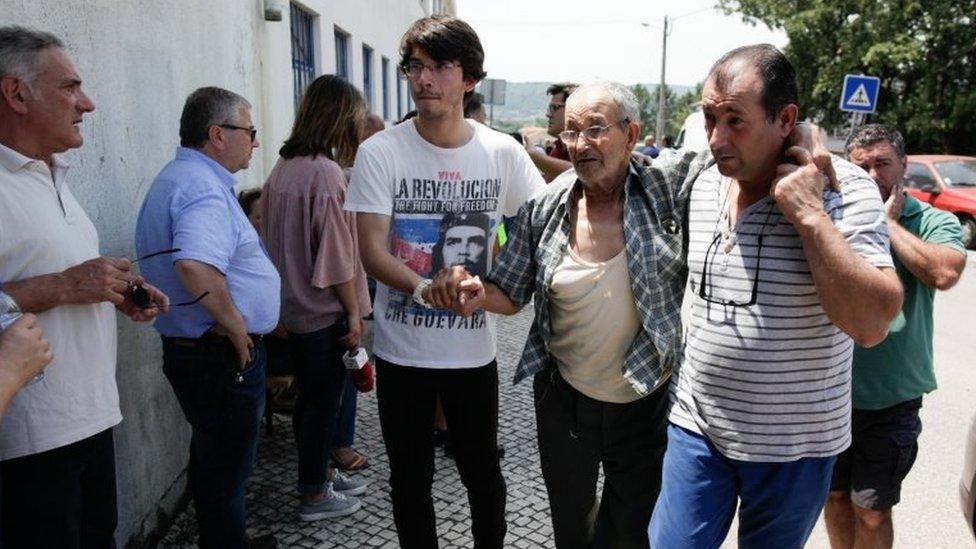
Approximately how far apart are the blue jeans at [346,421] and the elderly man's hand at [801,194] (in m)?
2.73

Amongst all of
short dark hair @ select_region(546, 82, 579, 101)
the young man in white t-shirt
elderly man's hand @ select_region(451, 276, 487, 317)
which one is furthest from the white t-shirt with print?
short dark hair @ select_region(546, 82, 579, 101)

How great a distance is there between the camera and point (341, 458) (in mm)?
4035

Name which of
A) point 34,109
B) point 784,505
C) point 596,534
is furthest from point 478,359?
point 34,109

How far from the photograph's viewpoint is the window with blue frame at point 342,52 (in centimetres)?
921

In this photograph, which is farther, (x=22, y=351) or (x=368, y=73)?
(x=368, y=73)

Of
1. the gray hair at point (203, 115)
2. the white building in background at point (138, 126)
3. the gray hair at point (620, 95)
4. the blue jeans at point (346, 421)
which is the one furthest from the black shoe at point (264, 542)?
the gray hair at point (620, 95)

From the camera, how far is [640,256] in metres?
2.27

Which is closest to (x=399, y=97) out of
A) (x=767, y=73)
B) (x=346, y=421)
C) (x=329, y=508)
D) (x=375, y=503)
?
(x=346, y=421)

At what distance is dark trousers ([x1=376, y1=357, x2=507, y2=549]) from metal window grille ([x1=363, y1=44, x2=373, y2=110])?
8.96 metres

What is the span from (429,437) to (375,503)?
111 centimetres

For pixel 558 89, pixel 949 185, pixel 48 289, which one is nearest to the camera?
pixel 48 289

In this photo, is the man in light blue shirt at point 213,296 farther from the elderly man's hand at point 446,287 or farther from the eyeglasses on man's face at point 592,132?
the eyeglasses on man's face at point 592,132

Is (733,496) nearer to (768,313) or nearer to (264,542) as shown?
(768,313)

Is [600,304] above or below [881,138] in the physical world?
below
